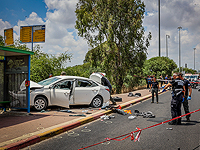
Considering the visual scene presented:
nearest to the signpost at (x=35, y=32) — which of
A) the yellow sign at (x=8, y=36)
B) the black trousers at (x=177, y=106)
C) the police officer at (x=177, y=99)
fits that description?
the yellow sign at (x=8, y=36)

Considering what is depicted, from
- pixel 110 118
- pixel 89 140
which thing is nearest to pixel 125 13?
pixel 110 118

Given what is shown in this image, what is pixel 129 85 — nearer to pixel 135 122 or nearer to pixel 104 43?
pixel 104 43

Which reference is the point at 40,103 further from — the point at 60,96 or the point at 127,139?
the point at 127,139

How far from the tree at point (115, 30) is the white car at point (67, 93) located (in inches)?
453

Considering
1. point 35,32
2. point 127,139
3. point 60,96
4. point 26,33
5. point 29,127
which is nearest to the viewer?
point 127,139

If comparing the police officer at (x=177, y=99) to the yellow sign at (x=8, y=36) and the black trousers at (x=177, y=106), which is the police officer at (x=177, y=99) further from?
the yellow sign at (x=8, y=36)

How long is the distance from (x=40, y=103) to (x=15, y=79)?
1574mm

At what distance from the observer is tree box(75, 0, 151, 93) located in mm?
22438

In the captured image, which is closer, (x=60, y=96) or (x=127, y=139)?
(x=127, y=139)

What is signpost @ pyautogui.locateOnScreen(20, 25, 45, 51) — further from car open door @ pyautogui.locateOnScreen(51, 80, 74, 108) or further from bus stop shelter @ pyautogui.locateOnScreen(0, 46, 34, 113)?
car open door @ pyautogui.locateOnScreen(51, 80, 74, 108)

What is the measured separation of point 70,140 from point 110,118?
3453mm

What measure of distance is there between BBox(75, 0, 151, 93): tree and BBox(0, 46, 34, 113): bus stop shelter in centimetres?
1378

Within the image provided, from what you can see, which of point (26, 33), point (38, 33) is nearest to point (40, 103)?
point (38, 33)

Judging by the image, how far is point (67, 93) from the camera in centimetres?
962
